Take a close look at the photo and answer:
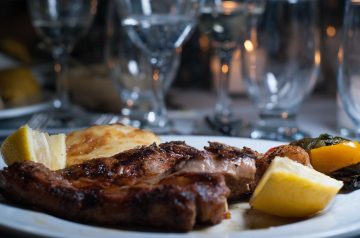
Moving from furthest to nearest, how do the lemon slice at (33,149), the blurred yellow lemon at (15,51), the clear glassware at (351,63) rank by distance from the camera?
1. the blurred yellow lemon at (15,51)
2. the clear glassware at (351,63)
3. the lemon slice at (33,149)

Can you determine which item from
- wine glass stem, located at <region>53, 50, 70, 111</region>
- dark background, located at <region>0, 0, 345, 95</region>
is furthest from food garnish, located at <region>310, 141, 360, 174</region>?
dark background, located at <region>0, 0, 345, 95</region>

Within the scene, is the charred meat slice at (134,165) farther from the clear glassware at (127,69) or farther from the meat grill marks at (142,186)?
the clear glassware at (127,69)

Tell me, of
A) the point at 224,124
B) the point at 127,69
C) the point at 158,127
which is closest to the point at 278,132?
the point at 224,124

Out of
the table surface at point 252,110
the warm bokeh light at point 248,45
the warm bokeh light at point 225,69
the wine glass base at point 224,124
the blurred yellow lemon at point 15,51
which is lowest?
the table surface at point 252,110

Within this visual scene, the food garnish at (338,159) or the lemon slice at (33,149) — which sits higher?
the lemon slice at (33,149)

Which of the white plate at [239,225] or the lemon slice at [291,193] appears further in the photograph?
the lemon slice at [291,193]

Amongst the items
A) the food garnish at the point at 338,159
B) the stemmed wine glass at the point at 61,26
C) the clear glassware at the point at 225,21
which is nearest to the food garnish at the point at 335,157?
the food garnish at the point at 338,159

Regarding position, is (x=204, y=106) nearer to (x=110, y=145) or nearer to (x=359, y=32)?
(x=359, y=32)
